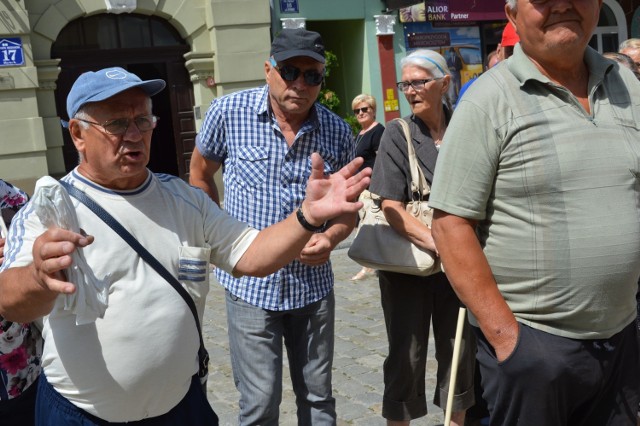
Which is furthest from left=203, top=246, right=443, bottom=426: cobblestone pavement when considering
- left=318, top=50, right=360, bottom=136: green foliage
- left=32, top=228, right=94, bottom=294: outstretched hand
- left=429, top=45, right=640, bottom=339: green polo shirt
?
left=318, top=50, right=360, bottom=136: green foliage

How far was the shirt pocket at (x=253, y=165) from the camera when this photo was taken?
3.70 meters

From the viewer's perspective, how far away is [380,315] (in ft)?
24.0

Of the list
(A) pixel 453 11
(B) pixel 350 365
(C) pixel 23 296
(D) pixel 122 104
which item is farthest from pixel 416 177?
(A) pixel 453 11

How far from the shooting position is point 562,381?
266 cm

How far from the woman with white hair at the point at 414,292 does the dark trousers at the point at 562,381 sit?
123 centimetres

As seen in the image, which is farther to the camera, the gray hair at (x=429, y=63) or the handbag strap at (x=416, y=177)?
the gray hair at (x=429, y=63)

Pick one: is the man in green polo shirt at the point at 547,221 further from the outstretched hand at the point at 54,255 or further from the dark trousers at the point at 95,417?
the outstretched hand at the point at 54,255

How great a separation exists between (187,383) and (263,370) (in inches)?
36.3

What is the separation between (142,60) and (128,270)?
39.9 ft

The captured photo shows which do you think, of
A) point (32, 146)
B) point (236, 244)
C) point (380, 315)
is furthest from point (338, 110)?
point (236, 244)

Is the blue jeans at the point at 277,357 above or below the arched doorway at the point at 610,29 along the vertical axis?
below

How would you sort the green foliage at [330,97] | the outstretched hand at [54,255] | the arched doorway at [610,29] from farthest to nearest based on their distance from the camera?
the arched doorway at [610,29] < the green foliage at [330,97] < the outstretched hand at [54,255]

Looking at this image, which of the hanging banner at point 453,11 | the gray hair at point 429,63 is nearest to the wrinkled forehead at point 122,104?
the gray hair at point 429,63

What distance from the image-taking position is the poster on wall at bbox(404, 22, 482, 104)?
15547mm
